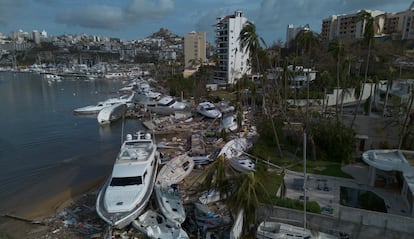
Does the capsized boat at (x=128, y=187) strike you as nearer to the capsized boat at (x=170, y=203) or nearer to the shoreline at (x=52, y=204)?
the capsized boat at (x=170, y=203)

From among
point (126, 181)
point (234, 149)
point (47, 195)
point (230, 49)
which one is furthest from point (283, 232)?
point (230, 49)

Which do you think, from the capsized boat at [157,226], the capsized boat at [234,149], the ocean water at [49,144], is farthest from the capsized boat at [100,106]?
the capsized boat at [157,226]

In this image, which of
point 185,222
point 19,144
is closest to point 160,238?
point 185,222

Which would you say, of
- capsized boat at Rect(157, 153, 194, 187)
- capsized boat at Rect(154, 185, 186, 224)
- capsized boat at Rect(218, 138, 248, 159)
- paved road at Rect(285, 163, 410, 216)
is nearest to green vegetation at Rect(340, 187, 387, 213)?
paved road at Rect(285, 163, 410, 216)

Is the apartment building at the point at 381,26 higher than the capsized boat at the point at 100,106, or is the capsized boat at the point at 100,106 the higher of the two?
the apartment building at the point at 381,26

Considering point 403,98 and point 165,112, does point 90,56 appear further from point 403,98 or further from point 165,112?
point 403,98

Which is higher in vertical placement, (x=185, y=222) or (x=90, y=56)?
(x=90, y=56)
